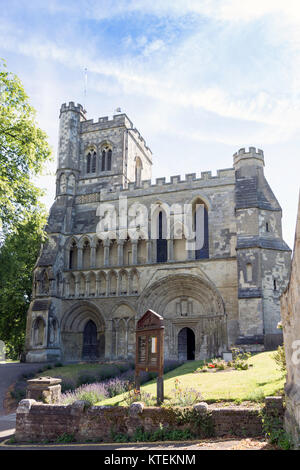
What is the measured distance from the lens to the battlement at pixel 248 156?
25.2 metres

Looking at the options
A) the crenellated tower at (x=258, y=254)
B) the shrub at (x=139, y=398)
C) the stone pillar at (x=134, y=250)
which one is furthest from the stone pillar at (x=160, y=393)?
the stone pillar at (x=134, y=250)

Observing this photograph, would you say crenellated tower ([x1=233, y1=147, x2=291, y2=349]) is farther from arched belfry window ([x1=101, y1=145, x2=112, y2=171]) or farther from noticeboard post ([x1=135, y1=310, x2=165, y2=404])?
noticeboard post ([x1=135, y1=310, x2=165, y2=404])

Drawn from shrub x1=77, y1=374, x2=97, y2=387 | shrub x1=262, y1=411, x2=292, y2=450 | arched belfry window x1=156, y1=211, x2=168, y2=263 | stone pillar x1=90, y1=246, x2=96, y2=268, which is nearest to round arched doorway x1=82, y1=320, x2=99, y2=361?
stone pillar x1=90, y1=246, x2=96, y2=268

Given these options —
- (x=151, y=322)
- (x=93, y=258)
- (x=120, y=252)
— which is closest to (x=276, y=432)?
(x=151, y=322)

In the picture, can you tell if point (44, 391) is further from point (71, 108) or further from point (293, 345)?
point (71, 108)

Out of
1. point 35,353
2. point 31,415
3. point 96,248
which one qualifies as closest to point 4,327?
point 35,353

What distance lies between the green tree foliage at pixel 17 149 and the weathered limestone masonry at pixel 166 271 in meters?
9.75

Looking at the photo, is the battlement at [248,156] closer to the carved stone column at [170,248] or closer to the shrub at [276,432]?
the carved stone column at [170,248]

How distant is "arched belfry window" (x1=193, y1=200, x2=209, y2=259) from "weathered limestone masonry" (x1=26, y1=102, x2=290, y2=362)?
0.12m

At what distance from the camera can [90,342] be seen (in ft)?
88.6

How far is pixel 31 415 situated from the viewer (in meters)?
10.2

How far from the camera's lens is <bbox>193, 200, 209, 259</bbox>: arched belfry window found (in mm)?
25281
